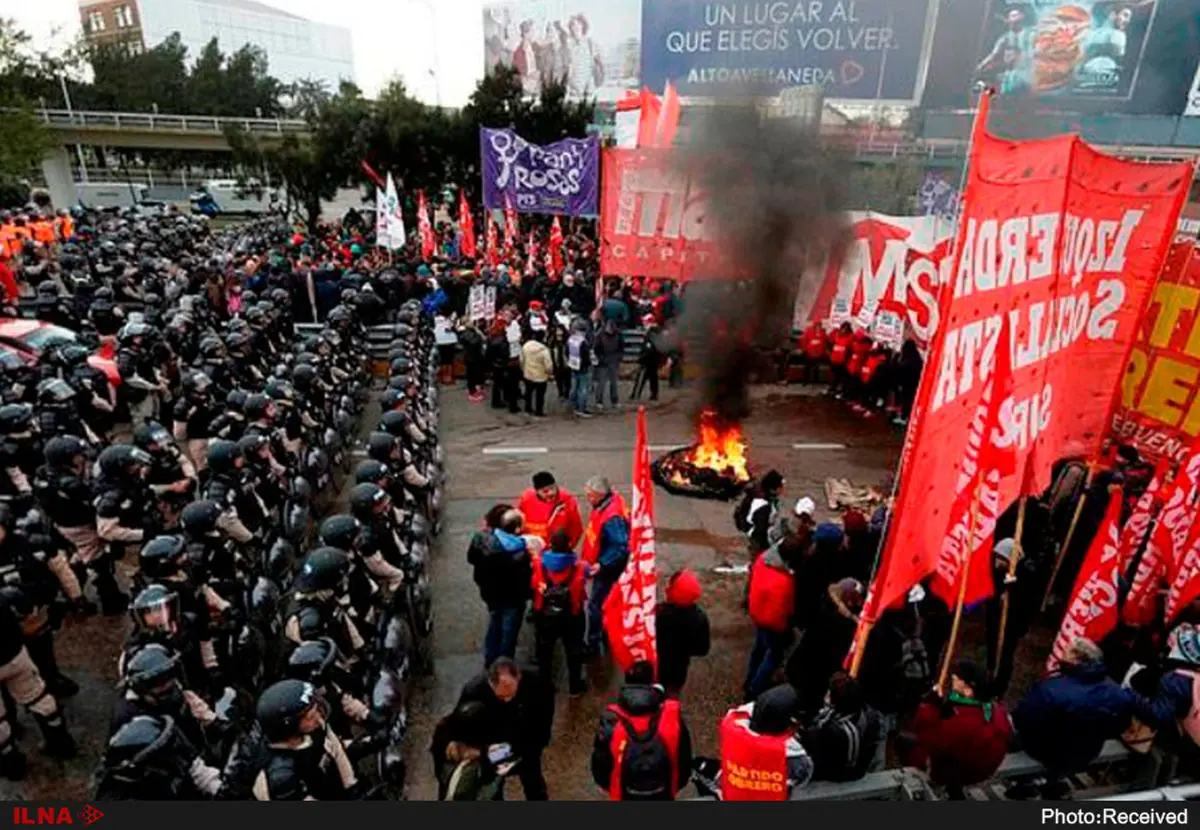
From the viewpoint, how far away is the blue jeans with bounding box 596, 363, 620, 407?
40.6 ft

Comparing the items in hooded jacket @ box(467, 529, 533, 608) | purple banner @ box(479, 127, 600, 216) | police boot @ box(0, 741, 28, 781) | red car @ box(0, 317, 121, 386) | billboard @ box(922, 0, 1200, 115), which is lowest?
police boot @ box(0, 741, 28, 781)

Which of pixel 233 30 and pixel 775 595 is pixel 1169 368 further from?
pixel 233 30

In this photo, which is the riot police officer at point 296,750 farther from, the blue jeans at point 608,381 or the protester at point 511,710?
the blue jeans at point 608,381

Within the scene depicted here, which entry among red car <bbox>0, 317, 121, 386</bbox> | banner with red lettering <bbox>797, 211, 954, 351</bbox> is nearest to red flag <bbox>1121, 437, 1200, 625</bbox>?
banner with red lettering <bbox>797, 211, 954, 351</bbox>

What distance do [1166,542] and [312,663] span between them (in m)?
5.40

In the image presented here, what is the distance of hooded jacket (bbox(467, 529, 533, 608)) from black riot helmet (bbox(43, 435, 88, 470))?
11.3ft

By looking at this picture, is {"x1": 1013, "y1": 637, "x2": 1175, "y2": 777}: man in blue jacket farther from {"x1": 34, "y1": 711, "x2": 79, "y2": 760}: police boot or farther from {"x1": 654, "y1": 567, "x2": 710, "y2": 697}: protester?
{"x1": 34, "y1": 711, "x2": 79, "y2": 760}: police boot

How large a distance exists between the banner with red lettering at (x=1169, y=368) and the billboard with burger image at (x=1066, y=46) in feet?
64.4

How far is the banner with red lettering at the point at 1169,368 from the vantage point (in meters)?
6.11

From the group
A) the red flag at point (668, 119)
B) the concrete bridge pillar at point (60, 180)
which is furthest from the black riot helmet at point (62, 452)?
the concrete bridge pillar at point (60, 180)

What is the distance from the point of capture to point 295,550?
7.20m

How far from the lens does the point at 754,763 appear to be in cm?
344

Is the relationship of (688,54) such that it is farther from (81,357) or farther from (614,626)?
(614,626)

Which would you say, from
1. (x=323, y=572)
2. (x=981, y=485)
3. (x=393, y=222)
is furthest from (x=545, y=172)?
(x=981, y=485)
